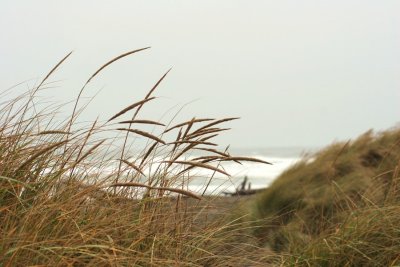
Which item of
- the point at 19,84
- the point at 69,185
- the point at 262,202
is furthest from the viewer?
the point at 262,202

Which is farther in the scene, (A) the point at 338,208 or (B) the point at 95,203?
(A) the point at 338,208

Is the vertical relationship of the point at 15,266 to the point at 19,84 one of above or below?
below

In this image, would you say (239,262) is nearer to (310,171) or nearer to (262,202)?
(262,202)

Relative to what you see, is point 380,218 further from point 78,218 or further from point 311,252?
point 78,218

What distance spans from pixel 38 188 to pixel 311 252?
151 centimetres

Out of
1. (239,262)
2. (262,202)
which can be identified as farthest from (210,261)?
(262,202)

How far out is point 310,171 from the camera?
6.54 meters

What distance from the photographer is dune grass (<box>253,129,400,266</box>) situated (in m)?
3.21

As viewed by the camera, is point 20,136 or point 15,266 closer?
point 15,266

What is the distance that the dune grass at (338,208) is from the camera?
3.21m

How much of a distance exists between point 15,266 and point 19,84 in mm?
1393

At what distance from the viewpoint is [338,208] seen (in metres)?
5.16

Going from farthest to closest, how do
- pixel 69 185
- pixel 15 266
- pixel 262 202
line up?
pixel 262 202
pixel 69 185
pixel 15 266

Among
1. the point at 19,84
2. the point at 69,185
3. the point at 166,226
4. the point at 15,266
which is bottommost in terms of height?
the point at 15,266
